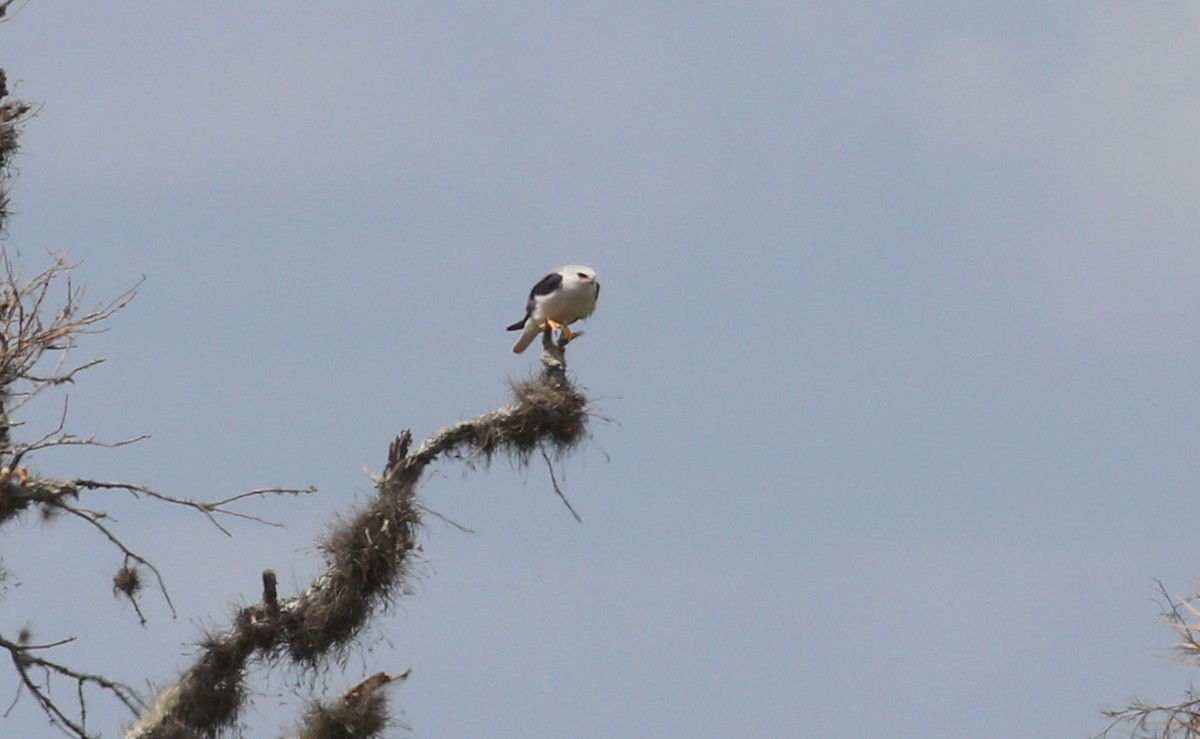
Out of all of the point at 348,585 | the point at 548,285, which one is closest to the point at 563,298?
the point at 548,285

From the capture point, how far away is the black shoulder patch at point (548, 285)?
52.7ft

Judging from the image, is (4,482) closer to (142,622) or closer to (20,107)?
(142,622)

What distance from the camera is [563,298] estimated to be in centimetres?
1593

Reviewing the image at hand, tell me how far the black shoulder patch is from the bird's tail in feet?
0.74

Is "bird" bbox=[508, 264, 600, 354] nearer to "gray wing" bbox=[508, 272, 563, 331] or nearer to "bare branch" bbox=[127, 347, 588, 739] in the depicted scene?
"gray wing" bbox=[508, 272, 563, 331]

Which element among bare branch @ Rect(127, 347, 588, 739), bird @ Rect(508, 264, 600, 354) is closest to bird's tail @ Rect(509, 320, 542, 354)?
bird @ Rect(508, 264, 600, 354)

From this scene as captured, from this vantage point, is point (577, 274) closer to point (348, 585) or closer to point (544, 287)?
point (544, 287)

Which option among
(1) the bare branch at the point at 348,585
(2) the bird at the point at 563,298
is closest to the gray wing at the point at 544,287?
(2) the bird at the point at 563,298

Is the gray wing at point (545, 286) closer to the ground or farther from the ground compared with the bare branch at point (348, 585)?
farther from the ground

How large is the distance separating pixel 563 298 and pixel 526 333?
599mm

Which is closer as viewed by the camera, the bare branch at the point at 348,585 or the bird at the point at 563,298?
the bare branch at the point at 348,585

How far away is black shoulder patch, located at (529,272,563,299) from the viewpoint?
52.7ft

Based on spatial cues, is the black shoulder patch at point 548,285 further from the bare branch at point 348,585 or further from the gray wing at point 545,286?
the bare branch at point 348,585

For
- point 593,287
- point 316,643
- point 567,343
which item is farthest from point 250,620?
point 593,287
